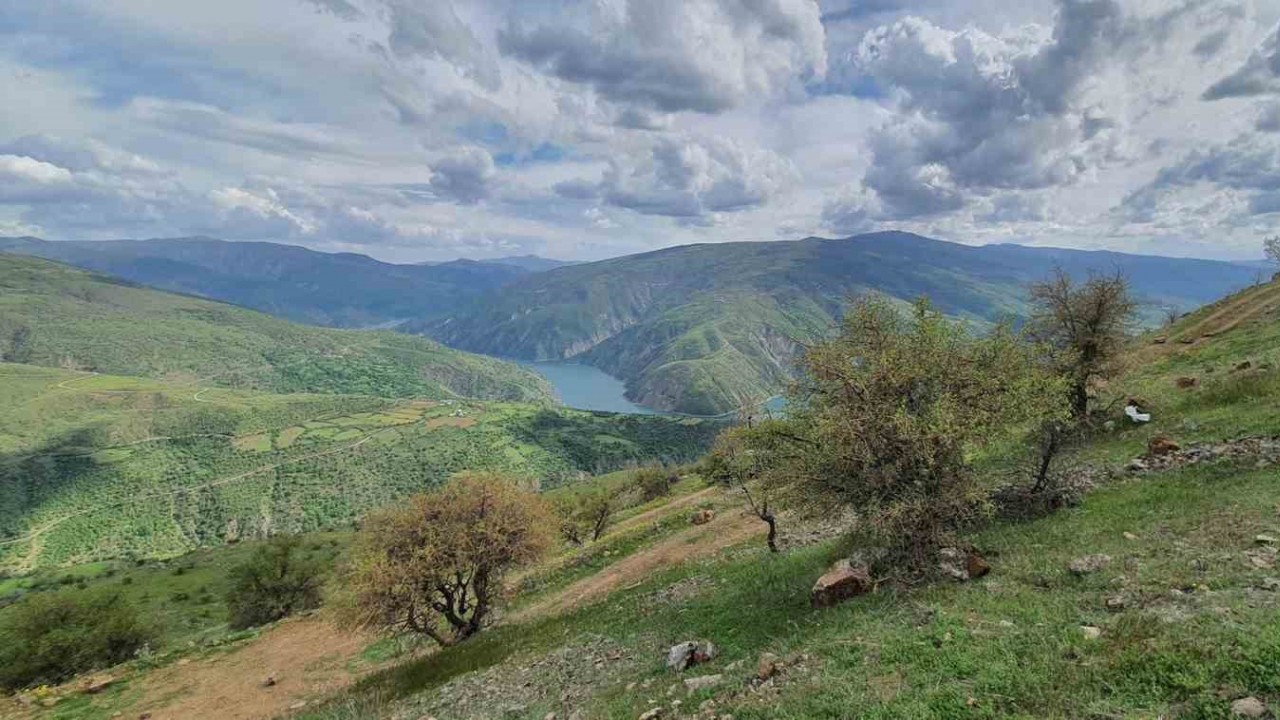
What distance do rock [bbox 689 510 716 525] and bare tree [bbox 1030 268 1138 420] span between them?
82.1ft

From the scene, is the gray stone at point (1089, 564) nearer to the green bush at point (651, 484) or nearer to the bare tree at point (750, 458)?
the bare tree at point (750, 458)

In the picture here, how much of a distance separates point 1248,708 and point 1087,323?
2855 centimetres

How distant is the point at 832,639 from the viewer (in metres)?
14.3

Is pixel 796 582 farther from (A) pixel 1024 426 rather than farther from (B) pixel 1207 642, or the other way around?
(B) pixel 1207 642

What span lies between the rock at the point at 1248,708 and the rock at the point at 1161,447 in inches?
797

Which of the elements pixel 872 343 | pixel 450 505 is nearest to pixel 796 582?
pixel 872 343

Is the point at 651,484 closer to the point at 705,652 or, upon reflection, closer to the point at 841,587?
the point at 841,587

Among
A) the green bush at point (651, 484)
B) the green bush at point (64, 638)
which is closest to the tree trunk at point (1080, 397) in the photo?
the green bush at point (651, 484)

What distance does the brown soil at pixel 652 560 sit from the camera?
33094 millimetres

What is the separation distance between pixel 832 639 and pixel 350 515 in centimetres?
19274

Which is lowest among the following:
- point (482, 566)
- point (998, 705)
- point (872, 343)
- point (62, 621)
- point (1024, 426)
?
point (62, 621)

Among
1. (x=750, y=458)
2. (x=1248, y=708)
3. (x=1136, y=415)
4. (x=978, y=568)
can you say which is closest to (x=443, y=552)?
(x=750, y=458)

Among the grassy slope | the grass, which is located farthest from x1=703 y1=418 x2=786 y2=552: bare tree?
the grass

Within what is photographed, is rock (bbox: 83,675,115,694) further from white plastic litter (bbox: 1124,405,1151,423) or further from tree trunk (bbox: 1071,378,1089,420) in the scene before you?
white plastic litter (bbox: 1124,405,1151,423)
